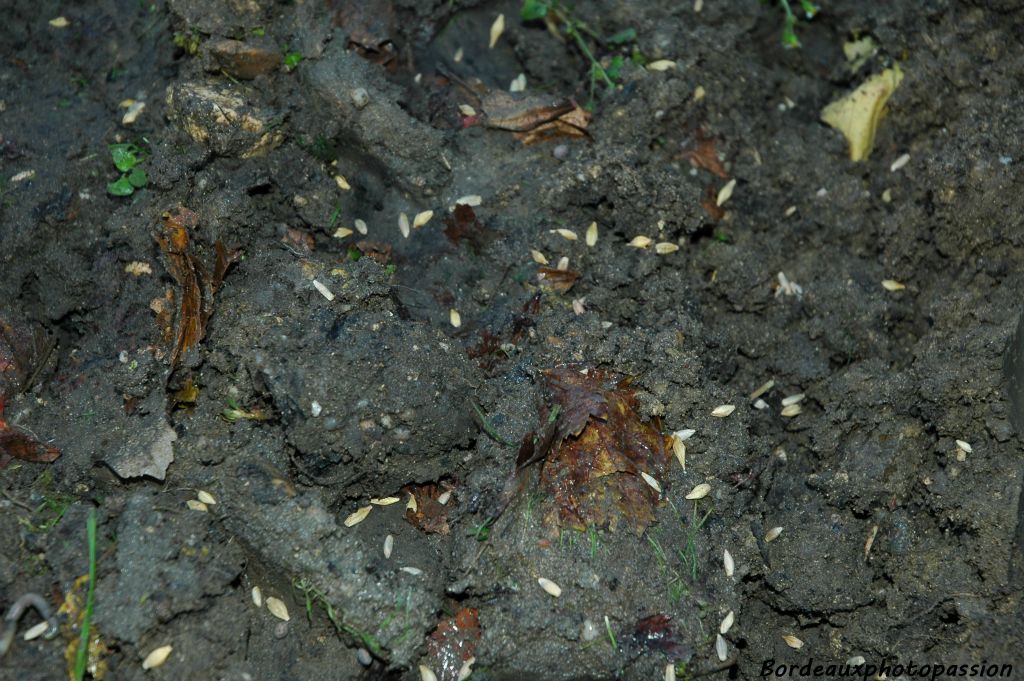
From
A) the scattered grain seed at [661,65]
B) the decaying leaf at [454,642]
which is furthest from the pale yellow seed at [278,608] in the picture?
the scattered grain seed at [661,65]

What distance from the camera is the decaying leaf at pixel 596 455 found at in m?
3.27

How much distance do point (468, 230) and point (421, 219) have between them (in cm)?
20

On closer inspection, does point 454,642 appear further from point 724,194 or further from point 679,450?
point 724,194

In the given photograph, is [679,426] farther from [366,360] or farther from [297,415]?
[297,415]

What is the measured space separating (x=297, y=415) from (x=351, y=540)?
47cm

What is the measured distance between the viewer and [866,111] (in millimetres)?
4145

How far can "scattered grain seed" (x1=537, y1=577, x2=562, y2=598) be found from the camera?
3146 millimetres

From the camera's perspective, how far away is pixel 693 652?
10.3 ft

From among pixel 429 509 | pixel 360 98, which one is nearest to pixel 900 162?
pixel 360 98

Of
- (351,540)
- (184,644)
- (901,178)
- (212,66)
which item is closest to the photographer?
(184,644)

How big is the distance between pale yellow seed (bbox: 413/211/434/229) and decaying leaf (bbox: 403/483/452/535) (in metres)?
1.07

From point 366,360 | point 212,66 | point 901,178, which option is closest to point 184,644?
point 366,360

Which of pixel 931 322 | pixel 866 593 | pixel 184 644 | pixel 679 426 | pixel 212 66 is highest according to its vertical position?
pixel 212 66

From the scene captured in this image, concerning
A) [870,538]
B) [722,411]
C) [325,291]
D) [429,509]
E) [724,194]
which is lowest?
[429,509]
